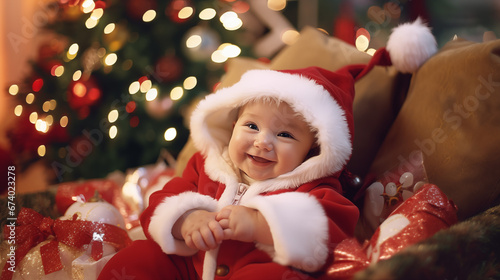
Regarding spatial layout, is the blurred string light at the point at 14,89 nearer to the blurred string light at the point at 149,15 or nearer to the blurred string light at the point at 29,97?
the blurred string light at the point at 29,97

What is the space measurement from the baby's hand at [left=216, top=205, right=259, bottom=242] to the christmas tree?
1329 mm

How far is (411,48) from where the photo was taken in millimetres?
1248

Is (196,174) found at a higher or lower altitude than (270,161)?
lower

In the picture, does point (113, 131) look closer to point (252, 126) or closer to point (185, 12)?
point (185, 12)

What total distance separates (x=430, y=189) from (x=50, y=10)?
216 cm

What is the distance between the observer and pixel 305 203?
956 millimetres

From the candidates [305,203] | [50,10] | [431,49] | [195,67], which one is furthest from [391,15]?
[305,203]

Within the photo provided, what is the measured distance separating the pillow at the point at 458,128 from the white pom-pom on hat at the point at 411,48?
0.10 feet

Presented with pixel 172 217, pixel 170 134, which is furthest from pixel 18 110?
pixel 172 217

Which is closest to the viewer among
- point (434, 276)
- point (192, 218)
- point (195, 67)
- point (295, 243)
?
point (434, 276)

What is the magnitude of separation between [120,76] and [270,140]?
1.42m

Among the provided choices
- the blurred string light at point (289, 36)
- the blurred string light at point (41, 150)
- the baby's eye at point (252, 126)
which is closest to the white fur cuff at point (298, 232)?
the baby's eye at point (252, 126)

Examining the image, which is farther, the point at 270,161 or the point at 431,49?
the point at 431,49

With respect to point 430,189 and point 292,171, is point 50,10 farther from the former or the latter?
point 430,189
